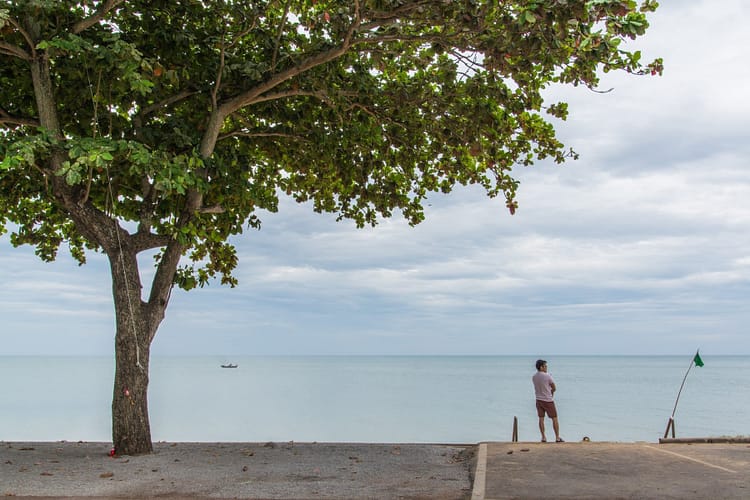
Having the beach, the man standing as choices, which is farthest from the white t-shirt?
the beach

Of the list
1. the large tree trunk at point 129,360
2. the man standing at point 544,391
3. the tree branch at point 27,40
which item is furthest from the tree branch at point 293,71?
the man standing at point 544,391

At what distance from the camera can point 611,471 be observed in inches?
337

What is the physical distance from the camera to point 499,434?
40.8 metres

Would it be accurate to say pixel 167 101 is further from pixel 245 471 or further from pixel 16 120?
pixel 245 471

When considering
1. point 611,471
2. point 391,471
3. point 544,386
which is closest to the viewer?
point 611,471

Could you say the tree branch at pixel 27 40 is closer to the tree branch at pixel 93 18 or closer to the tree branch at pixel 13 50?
the tree branch at pixel 13 50

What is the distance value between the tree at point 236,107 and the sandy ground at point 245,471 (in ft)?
3.60

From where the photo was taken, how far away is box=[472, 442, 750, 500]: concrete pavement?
7.29 meters

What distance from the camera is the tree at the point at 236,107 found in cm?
865

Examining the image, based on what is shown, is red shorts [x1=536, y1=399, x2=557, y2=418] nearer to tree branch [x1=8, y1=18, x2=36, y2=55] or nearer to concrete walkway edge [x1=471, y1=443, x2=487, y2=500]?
concrete walkway edge [x1=471, y1=443, x2=487, y2=500]

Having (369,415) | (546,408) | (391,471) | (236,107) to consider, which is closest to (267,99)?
(236,107)

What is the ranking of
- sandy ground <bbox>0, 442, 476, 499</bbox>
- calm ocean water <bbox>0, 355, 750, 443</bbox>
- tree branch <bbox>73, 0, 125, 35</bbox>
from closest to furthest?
1. sandy ground <bbox>0, 442, 476, 499</bbox>
2. tree branch <bbox>73, 0, 125, 35</bbox>
3. calm ocean water <bbox>0, 355, 750, 443</bbox>

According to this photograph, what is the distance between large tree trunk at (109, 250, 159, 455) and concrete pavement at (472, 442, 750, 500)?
5.48 metres

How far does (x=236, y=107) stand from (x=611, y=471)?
8.13m
